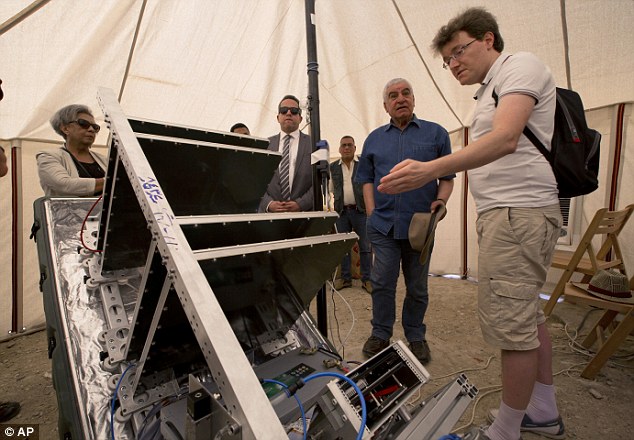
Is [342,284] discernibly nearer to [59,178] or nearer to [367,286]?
[367,286]

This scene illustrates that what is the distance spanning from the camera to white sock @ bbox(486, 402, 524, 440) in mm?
1087

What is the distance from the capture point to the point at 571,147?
105 centimetres

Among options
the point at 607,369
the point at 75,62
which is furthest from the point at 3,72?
the point at 607,369

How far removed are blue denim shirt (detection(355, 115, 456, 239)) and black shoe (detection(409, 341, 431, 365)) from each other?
74 centimetres

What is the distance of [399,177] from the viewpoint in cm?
90

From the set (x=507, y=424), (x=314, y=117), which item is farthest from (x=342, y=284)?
(x=507, y=424)

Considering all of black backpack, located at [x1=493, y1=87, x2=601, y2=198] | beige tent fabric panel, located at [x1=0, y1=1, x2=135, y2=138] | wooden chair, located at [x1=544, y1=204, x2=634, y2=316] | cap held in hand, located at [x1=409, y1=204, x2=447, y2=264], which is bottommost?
wooden chair, located at [x1=544, y1=204, x2=634, y2=316]

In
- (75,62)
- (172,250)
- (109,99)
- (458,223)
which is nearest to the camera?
(172,250)

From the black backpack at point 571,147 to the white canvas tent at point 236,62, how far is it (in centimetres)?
164

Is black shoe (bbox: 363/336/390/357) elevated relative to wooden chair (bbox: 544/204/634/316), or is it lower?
lower

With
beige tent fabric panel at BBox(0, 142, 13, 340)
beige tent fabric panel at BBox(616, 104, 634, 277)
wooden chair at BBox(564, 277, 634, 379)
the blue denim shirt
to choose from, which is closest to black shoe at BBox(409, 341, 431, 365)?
the blue denim shirt

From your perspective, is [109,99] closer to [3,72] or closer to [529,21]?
[3,72]

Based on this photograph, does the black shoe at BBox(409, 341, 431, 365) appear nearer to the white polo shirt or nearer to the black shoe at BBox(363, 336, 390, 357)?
the black shoe at BBox(363, 336, 390, 357)

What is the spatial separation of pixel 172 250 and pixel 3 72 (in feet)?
9.06
